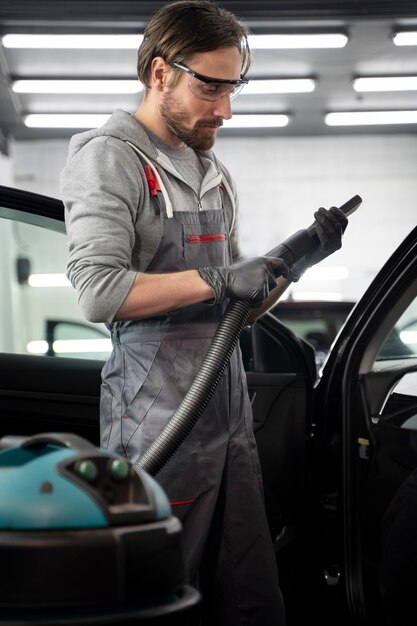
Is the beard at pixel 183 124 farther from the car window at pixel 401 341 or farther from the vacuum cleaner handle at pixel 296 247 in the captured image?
the car window at pixel 401 341

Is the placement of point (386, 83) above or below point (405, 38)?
above

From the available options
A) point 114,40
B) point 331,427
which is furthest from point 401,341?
point 114,40

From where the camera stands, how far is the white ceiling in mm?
7773

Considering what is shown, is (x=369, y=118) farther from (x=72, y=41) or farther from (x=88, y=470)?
(x=88, y=470)

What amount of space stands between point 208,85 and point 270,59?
7867 mm

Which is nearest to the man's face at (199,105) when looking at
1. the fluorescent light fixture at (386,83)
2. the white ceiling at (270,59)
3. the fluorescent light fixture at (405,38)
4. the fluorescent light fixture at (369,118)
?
the white ceiling at (270,59)

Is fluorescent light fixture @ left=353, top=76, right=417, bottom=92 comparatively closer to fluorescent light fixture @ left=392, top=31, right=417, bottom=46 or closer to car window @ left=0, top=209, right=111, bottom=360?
fluorescent light fixture @ left=392, top=31, right=417, bottom=46

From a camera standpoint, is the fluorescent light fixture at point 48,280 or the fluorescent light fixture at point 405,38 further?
the fluorescent light fixture at point 48,280

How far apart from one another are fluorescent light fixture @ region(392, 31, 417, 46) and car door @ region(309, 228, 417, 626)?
6.81 m

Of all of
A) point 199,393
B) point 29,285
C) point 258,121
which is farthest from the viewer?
point 258,121

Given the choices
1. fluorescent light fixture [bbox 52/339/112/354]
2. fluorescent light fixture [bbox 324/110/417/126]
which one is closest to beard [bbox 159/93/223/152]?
A: fluorescent light fixture [bbox 52/339/112/354]

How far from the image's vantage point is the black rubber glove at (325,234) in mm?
2320

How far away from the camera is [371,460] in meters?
2.45

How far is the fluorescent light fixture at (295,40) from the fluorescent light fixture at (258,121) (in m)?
3.44
